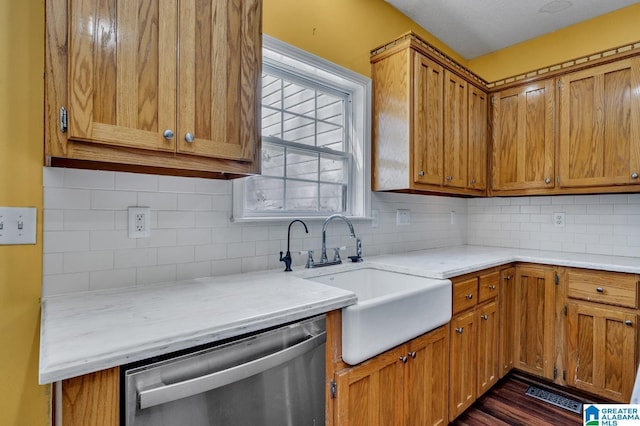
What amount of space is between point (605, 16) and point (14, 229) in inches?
149

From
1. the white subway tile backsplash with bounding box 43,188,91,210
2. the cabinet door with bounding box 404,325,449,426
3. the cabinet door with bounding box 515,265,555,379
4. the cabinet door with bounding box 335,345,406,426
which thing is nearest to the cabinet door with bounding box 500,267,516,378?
the cabinet door with bounding box 515,265,555,379

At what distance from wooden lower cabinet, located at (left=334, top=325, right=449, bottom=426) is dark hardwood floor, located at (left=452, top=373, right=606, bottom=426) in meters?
0.43

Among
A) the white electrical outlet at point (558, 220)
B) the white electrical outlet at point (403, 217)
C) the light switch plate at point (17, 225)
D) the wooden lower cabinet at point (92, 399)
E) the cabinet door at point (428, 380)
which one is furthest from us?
the white electrical outlet at point (558, 220)

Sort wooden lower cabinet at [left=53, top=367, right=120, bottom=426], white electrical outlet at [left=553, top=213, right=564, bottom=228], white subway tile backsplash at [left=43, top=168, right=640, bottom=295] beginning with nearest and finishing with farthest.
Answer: wooden lower cabinet at [left=53, top=367, right=120, bottom=426], white subway tile backsplash at [left=43, top=168, right=640, bottom=295], white electrical outlet at [left=553, top=213, right=564, bottom=228]

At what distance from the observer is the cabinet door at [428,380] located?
59.3 inches

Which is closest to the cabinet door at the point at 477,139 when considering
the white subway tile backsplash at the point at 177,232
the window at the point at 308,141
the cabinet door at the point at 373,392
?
the white subway tile backsplash at the point at 177,232

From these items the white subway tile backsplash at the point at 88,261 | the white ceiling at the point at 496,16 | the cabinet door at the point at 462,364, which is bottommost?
the cabinet door at the point at 462,364

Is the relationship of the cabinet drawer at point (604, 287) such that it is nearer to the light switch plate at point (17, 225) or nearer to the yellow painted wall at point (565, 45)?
the yellow painted wall at point (565, 45)

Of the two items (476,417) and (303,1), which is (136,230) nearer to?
(303,1)

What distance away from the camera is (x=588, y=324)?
2.16 metres

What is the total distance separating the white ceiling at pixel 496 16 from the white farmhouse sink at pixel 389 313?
6.62 feet

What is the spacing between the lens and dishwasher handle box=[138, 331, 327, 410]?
2.60ft

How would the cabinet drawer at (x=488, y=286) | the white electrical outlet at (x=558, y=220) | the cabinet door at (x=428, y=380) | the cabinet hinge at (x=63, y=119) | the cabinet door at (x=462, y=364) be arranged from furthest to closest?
1. the white electrical outlet at (x=558, y=220)
2. the cabinet drawer at (x=488, y=286)
3. the cabinet door at (x=462, y=364)
4. the cabinet door at (x=428, y=380)
5. the cabinet hinge at (x=63, y=119)

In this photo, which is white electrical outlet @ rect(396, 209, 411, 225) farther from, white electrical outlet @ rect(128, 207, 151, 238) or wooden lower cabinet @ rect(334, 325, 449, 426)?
white electrical outlet @ rect(128, 207, 151, 238)
